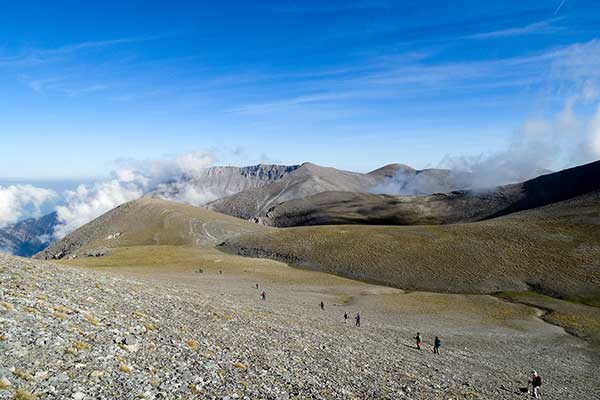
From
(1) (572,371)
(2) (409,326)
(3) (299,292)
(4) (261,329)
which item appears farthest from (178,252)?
(1) (572,371)

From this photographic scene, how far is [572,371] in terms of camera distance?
→ 37.9 m

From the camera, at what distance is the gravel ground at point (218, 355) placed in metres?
15.4

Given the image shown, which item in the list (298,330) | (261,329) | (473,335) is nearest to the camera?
(261,329)

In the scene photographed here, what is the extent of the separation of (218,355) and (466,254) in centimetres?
9271

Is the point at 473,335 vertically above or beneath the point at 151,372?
beneath

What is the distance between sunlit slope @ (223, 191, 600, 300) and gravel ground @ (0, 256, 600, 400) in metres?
41.5

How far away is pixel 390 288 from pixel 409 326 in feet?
117

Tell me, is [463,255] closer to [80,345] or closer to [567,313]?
[567,313]

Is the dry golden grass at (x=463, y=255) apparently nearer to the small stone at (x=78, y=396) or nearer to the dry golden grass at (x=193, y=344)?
the dry golden grass at (x=193, y=344)

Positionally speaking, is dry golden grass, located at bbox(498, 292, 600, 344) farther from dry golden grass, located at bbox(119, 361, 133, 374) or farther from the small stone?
the small stone

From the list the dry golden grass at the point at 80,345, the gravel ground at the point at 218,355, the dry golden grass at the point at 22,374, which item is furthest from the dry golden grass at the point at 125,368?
the dry golden grass at the point at 22,374

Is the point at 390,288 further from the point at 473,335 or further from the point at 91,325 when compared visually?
the point at 91,325

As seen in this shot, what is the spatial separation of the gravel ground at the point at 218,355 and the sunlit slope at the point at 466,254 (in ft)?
136

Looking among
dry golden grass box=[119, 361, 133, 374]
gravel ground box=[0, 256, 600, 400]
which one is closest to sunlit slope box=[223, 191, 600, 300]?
gravel ground box=[0, 256, 600, 400]
